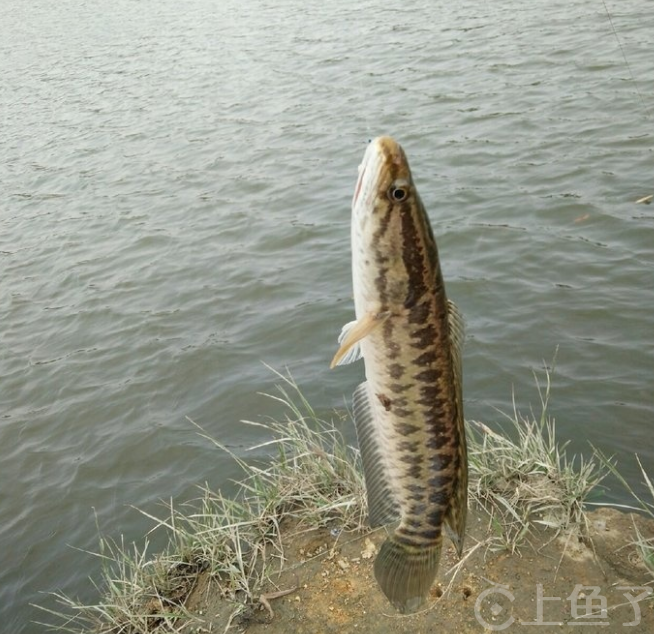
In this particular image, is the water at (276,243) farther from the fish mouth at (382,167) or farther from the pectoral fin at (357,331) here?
the fish mouth at (382,167)

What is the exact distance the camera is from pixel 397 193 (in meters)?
2.54

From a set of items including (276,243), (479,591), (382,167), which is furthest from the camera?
(276,243)

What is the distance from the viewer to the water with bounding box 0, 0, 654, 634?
24.1ft

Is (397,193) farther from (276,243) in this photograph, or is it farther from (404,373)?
(276,243)

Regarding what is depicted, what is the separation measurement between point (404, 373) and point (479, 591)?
224 cm

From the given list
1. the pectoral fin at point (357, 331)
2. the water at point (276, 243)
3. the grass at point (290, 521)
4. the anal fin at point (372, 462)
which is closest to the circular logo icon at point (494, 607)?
the grass at point (290, 521)

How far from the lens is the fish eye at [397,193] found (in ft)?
8.29

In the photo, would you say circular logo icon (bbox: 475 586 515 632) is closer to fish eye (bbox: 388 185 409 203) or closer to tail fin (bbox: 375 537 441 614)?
tail fin (bbox: 375 537 441 614)

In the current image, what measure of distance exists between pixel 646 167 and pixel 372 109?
5.11 metres

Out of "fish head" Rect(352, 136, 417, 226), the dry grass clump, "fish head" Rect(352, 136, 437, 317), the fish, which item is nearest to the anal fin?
the fish
